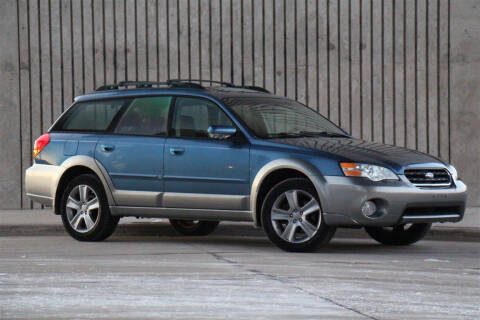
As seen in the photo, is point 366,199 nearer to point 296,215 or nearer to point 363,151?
point 363,151

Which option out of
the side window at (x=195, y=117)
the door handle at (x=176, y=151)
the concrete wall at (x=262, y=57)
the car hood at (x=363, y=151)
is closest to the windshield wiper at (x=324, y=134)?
the car hood at (x=363, y=151)

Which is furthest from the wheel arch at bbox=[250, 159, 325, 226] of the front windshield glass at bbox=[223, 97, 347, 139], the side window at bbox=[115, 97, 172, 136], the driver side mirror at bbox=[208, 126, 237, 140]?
the side window at bbox=[115, 97, 172, 136]

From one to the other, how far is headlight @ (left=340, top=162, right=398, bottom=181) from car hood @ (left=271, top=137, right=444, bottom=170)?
0.05 metres

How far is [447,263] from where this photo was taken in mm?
9695

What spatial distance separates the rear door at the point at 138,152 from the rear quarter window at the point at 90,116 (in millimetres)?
172

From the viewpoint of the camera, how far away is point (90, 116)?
1209 centimetres

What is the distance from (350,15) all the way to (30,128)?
200 inches

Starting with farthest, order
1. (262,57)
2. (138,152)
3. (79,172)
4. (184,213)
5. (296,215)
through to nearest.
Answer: (262,57) → (79,172) → (138,152) → (184,213) → (296,215)

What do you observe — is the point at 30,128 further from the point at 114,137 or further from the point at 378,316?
the point at 378,316

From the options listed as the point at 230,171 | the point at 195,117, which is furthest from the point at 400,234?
the point at 195,117

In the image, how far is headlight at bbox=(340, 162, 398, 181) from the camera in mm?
10039

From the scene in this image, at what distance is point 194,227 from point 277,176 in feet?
8.29

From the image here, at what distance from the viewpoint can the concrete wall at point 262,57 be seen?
16.0 metres

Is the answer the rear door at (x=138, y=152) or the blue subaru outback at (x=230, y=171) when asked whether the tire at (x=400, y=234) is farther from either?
the rear door at (x=138, y=152)
